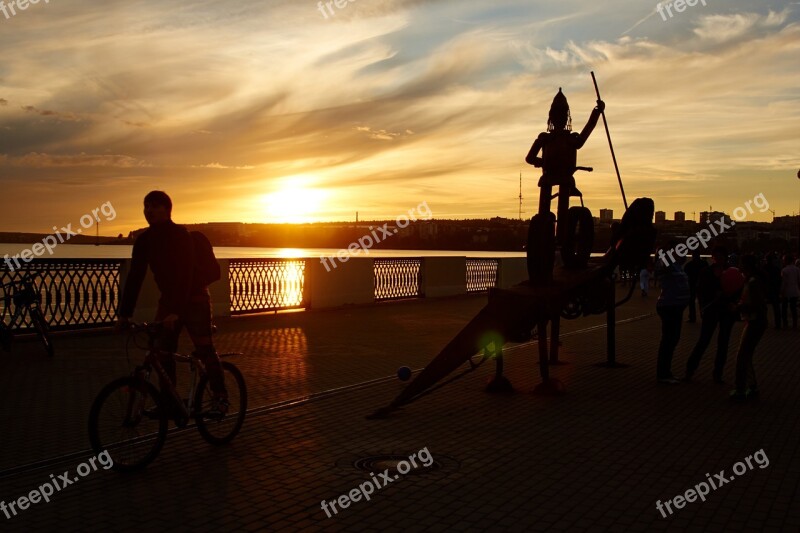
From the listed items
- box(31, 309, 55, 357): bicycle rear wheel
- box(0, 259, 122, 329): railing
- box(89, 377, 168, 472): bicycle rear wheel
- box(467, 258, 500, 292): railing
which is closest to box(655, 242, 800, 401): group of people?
box(89, 377, 168, 472): bicycle rear wheel

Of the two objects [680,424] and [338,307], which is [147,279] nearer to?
[338,307]

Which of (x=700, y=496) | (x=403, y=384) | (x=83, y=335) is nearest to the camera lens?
(x=700, y=496)

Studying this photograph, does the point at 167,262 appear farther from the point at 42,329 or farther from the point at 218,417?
the point at 42,329

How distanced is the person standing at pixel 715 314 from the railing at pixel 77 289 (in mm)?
11489

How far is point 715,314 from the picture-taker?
419 inches

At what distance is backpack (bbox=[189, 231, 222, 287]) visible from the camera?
7.02 m

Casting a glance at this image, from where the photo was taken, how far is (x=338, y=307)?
22.7 m

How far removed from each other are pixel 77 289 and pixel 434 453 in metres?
11.5

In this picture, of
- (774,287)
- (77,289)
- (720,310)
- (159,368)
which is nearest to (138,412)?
(159,368)

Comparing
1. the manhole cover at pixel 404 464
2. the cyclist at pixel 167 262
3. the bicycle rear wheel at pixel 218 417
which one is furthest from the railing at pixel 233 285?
the cyclist at pixel 167 262

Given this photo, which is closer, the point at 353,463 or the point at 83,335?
the point at 353,463

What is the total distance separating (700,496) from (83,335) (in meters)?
13.0

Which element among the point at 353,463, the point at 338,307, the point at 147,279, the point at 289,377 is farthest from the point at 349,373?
the point at 338,307

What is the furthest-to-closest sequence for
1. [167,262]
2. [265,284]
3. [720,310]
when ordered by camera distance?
[265,284], [720,310], [167,262]
